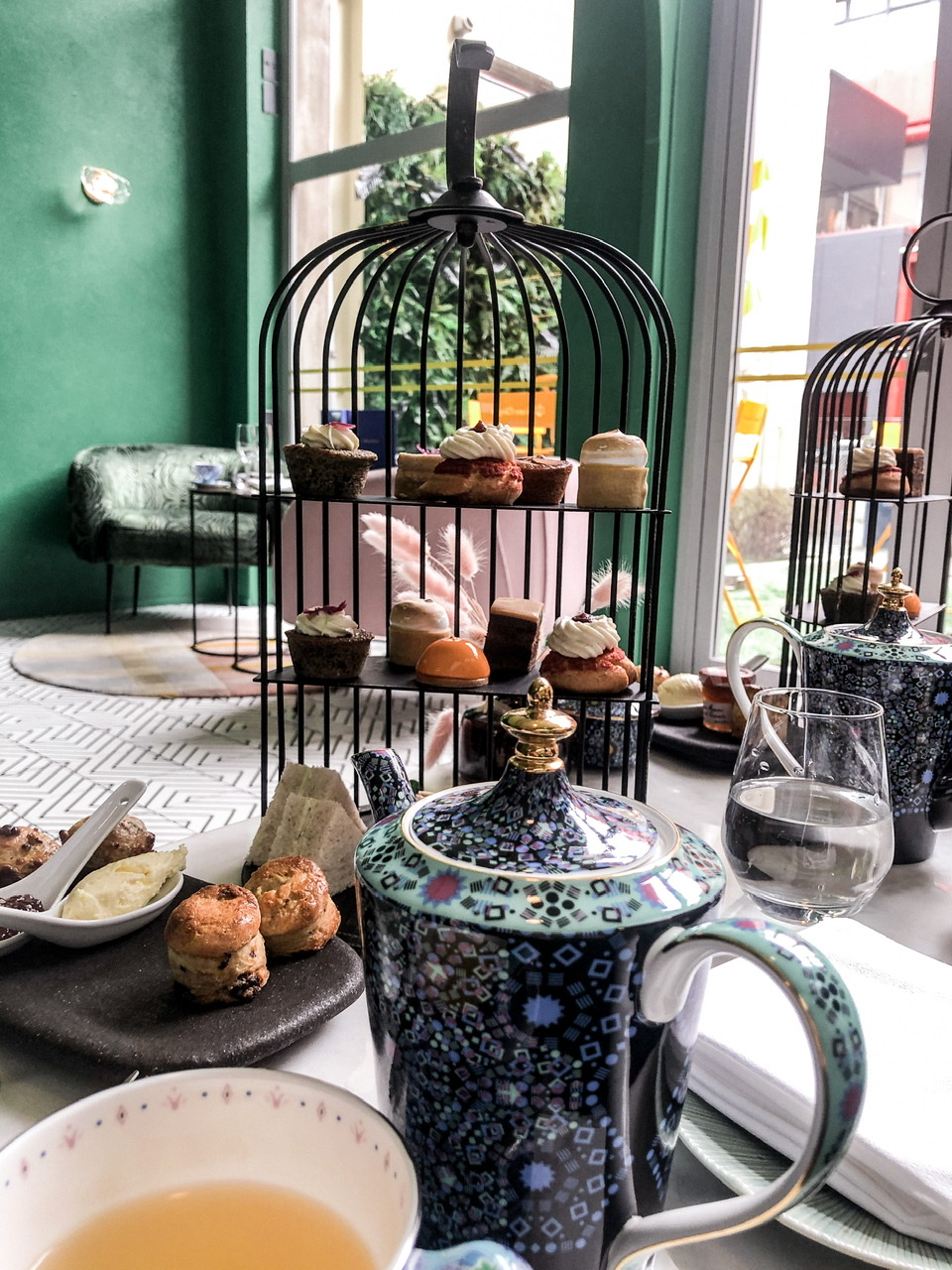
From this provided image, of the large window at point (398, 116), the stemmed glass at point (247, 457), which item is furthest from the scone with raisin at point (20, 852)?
the large window at point (398, 116)

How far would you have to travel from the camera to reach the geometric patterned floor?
212cm

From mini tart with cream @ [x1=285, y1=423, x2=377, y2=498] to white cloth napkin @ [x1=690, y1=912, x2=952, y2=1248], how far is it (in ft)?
2.66

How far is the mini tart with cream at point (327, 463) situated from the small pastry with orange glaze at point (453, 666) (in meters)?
0.25

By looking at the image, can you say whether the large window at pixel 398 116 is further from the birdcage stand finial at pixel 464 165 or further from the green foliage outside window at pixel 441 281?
the birdcage stand finial at pixel 464 165

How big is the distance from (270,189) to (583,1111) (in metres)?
5.28

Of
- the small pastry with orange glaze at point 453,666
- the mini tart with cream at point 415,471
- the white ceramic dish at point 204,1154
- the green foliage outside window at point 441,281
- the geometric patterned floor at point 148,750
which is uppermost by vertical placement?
the green foliage outside window at point 441,281

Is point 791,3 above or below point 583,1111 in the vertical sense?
above

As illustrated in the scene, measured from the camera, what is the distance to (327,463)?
1291 millimetres

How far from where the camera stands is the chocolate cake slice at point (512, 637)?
1.30m

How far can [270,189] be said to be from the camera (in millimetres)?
5000

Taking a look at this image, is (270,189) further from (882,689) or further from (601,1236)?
(601,1236)

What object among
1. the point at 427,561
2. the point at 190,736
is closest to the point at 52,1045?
the point at 427,561

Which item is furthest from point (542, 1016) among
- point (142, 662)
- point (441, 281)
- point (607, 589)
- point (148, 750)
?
point (441, 281)

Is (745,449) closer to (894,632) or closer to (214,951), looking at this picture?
(894,632)
